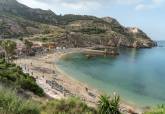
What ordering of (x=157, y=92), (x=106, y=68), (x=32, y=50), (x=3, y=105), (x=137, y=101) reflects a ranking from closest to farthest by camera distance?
(x=3, y=105) < (x=137, y=101) < (x=157, y=92) < (x=106, y=68) < (x=32, y=50)

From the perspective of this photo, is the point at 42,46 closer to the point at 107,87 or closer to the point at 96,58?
the point at 96,58

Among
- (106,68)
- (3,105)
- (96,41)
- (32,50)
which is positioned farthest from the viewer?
(96,41)

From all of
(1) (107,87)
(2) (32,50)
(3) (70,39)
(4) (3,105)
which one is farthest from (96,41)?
(4) (3,105)

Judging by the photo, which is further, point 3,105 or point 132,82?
point 132,82

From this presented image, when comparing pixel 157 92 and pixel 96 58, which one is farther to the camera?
pixel 96 58

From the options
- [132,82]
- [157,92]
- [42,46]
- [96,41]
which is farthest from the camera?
[96,41]

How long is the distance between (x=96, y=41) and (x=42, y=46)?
57581 millimetres

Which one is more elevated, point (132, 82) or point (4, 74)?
→ point (4, 74)

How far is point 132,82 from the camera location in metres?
86.7

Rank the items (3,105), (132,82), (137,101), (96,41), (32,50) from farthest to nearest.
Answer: (96,41) → (32,50) → (132,82) → (137,101) → (3,105)

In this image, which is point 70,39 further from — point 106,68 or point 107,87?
point 107,87

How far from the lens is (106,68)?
11250 centimetres

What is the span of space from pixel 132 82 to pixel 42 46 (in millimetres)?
70519

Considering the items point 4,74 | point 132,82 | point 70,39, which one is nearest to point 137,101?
point 132,82
